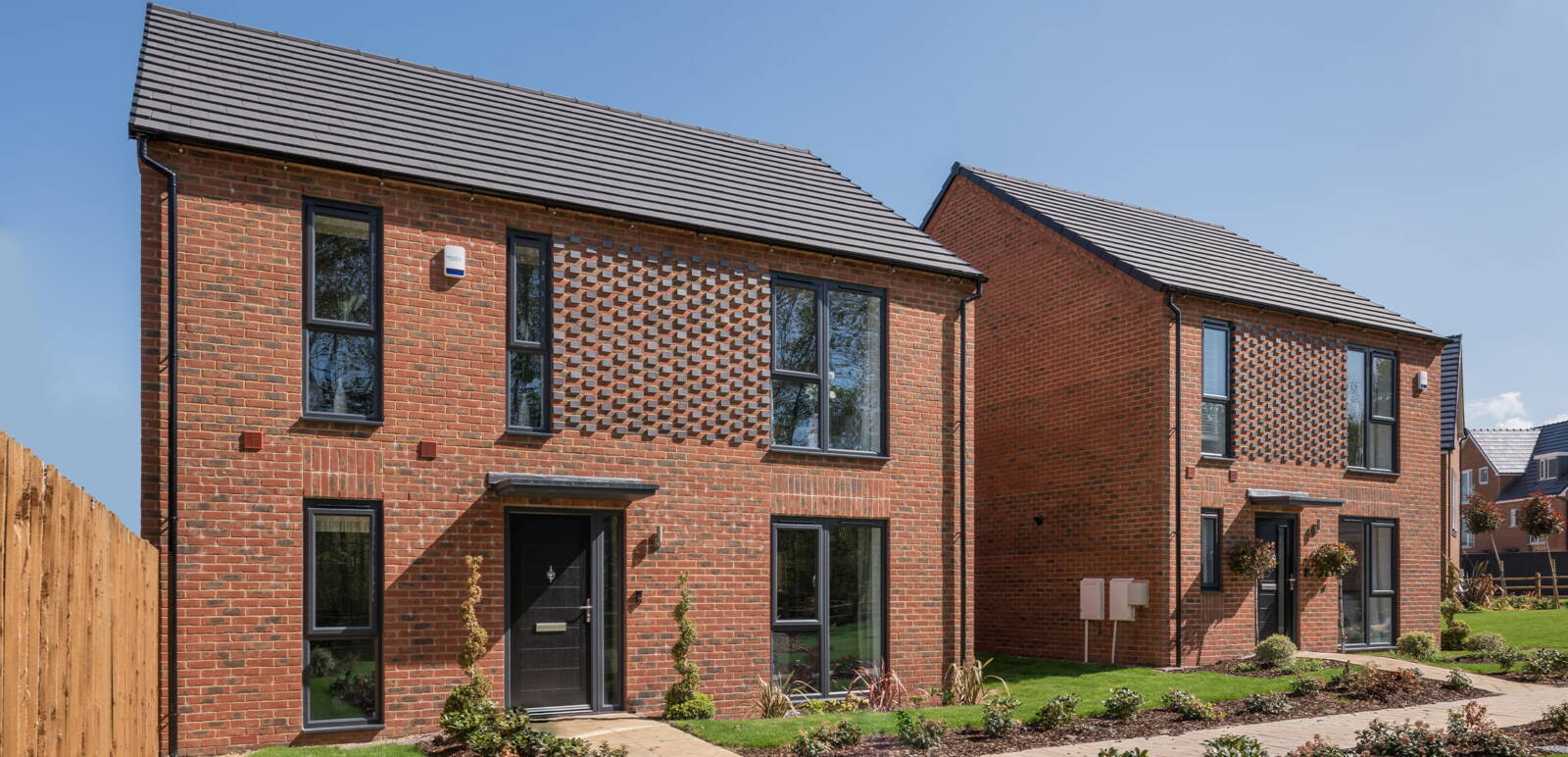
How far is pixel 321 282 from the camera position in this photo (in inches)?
415

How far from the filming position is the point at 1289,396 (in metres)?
17.4

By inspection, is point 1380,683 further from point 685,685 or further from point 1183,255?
point 685,685

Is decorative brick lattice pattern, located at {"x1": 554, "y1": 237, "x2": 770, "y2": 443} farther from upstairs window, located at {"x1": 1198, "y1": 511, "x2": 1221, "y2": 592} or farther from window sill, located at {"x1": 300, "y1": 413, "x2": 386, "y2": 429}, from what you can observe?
upstairs window, located at {"x1": 1198, "y1": 511, "x2": 1221, "y2": 592}

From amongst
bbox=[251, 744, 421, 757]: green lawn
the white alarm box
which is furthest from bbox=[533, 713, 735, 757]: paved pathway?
the white alarm box

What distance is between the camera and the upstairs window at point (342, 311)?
34.3ft

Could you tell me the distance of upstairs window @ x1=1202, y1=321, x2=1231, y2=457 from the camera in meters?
16.6

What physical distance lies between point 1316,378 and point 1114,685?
269 inches

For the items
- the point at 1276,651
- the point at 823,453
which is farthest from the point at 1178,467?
the point at 823,453

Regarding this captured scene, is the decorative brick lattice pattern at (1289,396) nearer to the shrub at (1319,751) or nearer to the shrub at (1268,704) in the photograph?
the shrub at (1268,704)

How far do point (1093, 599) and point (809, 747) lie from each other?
302 inches

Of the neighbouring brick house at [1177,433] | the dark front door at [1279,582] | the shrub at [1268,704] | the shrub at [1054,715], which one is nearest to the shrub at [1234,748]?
the shrub at [1054,715]

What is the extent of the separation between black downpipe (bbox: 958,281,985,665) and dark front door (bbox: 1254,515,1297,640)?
5404 millimetres

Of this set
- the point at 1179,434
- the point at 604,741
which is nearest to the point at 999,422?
the point at 1179,434

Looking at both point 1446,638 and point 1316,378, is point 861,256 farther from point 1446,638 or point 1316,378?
point 1446,638
